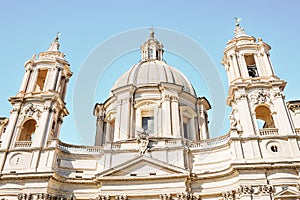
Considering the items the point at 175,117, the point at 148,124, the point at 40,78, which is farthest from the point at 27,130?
the point at 175,117

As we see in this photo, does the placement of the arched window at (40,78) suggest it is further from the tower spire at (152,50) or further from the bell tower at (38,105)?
the tower spire at (152,50)

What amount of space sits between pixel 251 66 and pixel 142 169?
1407 cm

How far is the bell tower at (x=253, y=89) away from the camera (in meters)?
22.1

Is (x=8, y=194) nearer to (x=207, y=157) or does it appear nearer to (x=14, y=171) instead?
(x=14, y=171)

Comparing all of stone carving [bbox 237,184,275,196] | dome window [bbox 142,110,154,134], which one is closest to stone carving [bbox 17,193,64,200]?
dome window [bbox 142,110,154,134]

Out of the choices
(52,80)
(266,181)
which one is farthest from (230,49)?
(52,80)

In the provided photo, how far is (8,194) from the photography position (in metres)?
20.4

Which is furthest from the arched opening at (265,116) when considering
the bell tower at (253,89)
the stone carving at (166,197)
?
the stone carving at (166,197)

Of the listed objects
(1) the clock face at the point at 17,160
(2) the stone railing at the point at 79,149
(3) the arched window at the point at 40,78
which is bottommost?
(1) the clock face at the point at 17,160

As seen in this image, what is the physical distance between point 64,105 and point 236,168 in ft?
52.7

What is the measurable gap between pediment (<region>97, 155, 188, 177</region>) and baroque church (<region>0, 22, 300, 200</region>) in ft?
0.24

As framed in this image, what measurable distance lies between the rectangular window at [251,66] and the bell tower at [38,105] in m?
17.3

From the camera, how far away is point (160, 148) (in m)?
22.9

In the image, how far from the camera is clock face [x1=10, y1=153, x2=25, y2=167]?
2209cm
